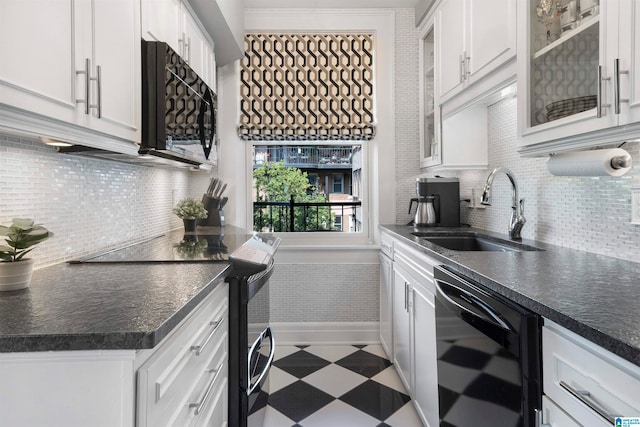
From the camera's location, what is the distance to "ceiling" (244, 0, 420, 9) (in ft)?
9.86

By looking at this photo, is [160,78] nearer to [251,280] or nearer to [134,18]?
[134,18]

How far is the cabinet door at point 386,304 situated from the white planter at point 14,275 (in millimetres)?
2019

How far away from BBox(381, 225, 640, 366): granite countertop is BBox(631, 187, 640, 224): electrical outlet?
0.15 m

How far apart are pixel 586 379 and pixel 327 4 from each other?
2.97 metres

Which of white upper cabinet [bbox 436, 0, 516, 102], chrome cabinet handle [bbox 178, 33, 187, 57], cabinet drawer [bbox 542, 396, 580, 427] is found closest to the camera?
cabinet drawer [bbox 542, 396, 580, 427]

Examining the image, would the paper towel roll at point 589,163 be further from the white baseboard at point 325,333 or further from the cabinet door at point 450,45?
the white baseboard at point 325,333

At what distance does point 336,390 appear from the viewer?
92.6 inches

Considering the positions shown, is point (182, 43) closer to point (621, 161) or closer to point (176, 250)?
point (176, 250)

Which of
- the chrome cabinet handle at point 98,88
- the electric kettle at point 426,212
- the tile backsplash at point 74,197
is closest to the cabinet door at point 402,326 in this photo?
the electric kettle at point 426,212

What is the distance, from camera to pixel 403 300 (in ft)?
7.52

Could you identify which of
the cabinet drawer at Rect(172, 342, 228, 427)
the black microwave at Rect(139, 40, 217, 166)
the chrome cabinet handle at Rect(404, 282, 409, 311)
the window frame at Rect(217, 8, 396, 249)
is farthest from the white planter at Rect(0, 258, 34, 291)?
the window frame at Rect(217, 8, 396, 249)

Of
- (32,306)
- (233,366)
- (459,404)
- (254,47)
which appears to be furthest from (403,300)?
(254,47)

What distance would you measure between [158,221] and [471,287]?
6.17 ft

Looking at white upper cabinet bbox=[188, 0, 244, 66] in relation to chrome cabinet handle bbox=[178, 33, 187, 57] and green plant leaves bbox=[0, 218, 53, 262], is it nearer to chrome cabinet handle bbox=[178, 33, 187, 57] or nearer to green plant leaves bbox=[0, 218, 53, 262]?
chrome cabinet handle bbox=[178, 33, 187, 57]
